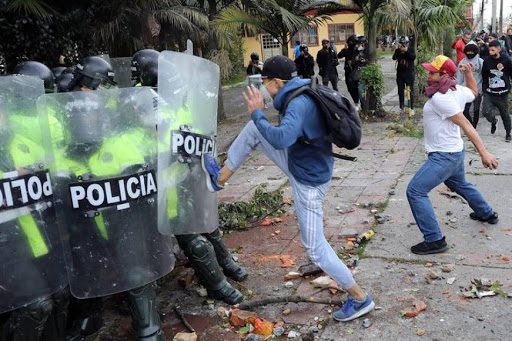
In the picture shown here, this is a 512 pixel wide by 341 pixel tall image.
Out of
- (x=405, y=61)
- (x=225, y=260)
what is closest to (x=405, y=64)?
(x=405, y=61)

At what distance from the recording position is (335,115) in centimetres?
326

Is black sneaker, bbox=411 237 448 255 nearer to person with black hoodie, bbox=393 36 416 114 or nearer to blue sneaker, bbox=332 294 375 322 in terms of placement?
blue sneaker, bbox=332 294 375 322

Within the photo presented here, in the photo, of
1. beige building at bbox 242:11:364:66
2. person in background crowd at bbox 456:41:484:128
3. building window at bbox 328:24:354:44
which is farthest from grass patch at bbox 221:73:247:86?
person in background crowd at bbox 456:41:484:128

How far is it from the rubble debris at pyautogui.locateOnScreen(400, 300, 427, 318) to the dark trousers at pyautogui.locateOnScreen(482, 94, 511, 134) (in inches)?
237

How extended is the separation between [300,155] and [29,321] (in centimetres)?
182

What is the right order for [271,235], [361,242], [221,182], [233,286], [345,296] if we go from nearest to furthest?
1. [221,182]
2. [345,296]
3. [233,286]
4. [361,242]
5. [271,235]

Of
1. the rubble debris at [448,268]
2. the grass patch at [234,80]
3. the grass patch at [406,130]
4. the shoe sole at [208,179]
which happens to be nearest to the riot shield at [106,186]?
the shoe sole at [208,179]

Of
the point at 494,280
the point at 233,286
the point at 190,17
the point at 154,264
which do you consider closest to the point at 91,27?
the point at 190,17

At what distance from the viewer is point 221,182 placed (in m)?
3.58

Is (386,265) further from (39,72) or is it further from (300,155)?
(39,72)

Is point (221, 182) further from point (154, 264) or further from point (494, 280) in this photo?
point (494, 280)

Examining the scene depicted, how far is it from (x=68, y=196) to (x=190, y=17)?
10.1 meters

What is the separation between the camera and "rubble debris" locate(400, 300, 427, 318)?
3.63 meters

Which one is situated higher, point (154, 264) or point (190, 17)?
point (190, 17)
